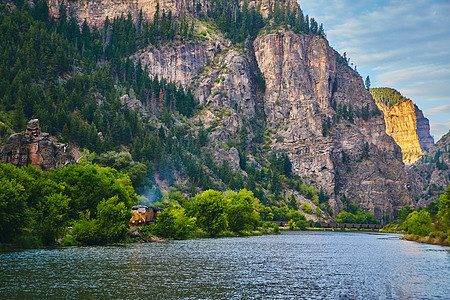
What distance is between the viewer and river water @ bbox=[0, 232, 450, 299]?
47531mm

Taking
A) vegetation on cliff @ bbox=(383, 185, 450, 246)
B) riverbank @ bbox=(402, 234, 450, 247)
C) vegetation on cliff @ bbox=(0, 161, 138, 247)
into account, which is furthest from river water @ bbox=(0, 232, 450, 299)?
riverbank @ bbox=(402, 234, 450, 247)

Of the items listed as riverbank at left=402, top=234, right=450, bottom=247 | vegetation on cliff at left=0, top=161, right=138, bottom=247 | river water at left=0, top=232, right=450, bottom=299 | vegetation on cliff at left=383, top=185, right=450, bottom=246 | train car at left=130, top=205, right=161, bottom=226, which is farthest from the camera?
train car at left=130, top=205, right=161, bottom=226

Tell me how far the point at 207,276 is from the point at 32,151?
293 feet

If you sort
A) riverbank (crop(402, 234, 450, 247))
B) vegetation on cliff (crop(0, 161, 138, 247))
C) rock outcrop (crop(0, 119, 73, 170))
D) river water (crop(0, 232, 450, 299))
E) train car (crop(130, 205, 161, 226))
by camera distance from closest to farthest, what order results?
river water (crop(0, 232, 450, 299)) → vegetation on cliff (crop(0, 161, 138, 247)) → rock outcrop (crop(0, 119, 73, 170)) → riverbank (crop(402, 234, 450, 247)) → train car (crop(130, 205, 161, 226))

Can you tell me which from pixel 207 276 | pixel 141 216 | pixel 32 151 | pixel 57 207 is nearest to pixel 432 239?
pixel 141 216

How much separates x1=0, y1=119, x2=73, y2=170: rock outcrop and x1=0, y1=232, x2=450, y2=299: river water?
5431 centimetres

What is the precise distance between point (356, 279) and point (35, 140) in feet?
340

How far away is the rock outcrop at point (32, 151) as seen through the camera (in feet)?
408

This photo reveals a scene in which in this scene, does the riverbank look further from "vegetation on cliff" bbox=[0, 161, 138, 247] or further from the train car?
"vegetation on cliff" bbox=[0, 161, 138, 247]

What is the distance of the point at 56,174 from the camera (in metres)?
105

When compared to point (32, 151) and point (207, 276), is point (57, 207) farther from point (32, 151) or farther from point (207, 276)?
point (32, 151)

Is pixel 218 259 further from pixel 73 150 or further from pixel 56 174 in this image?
pixel 73 150

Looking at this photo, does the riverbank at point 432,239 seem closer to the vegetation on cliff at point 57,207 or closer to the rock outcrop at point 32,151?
the vegetation on cliff at point 57,207

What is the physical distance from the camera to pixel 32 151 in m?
130
